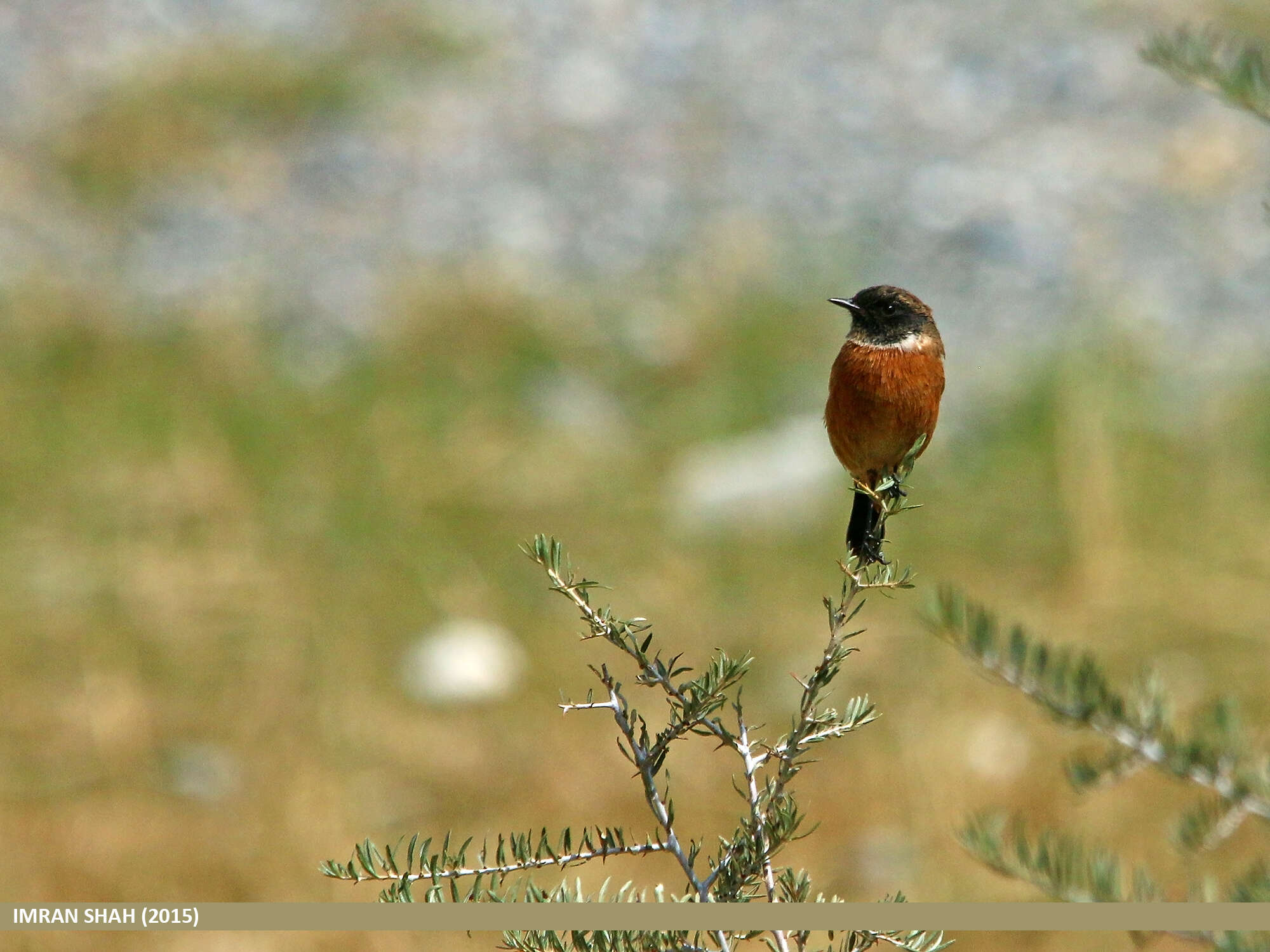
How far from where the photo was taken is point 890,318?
359cm

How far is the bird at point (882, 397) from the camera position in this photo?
332 cm

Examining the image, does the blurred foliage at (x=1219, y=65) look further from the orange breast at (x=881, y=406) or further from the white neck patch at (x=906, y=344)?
the white neck patch at (x=906, y=344)

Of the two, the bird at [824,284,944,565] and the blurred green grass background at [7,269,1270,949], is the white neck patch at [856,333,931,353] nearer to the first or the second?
the bird at [824,284,944,565]

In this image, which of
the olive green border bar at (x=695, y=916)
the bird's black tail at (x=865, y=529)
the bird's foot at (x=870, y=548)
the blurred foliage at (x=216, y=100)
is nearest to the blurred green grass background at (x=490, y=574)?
the blurred foliage at (x=216, y=100)

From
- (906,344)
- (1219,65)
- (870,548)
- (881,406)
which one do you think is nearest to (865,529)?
(870,548)

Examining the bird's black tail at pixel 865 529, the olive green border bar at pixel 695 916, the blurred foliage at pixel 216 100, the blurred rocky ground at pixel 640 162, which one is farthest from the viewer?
the blurred foliage at pixel 216 100

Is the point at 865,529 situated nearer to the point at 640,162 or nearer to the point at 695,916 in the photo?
the point at 695,916

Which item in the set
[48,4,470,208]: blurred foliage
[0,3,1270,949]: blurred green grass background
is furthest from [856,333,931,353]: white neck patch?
[48,4,470,208]: blurred foliage

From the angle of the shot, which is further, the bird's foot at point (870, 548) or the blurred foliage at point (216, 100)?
the blurred foliage at point (216, 100)

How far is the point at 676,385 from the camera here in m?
10.4

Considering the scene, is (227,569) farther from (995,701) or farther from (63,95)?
(63,95)

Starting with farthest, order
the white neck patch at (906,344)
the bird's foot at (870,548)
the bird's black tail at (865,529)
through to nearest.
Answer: the white neck patch at (906,344)
the bird's black tail at (865,529)
the bird's foot at (870,548)

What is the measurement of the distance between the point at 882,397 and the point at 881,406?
0.02 m

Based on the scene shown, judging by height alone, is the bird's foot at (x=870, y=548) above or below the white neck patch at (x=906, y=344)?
below
